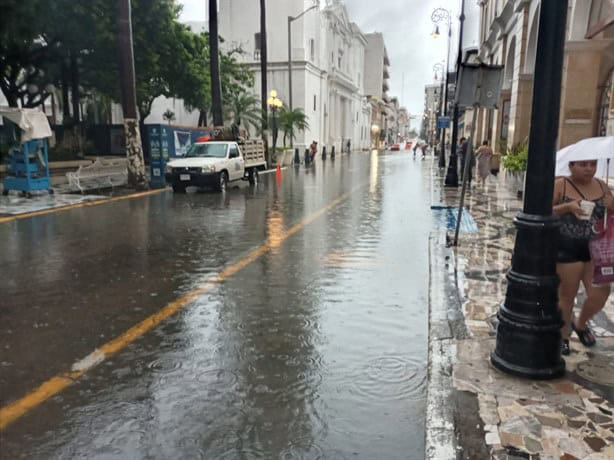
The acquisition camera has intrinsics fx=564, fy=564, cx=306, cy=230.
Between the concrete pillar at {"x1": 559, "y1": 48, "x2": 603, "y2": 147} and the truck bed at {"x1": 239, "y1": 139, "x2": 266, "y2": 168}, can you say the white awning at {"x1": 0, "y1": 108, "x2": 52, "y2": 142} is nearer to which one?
the truck bed at {"x1": 239, "y1": 139, "x2": 266, "y2": 168}

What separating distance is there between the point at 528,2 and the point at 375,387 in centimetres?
1923

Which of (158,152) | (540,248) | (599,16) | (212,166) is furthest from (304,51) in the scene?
(540,248)

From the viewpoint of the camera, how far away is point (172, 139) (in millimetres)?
22891

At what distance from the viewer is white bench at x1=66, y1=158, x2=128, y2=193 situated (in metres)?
18.4

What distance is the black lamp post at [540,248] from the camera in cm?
390

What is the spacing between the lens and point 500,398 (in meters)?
3.78

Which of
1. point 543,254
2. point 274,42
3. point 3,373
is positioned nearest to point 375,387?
point 543,254

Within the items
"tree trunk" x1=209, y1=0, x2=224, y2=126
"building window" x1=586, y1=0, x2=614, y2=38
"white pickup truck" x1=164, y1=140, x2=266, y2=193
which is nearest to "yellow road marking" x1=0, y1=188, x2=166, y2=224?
"white pickup truck" x1=164, y1=140, x2=266, y2=193

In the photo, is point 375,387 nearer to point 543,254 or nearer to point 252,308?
point 543,254

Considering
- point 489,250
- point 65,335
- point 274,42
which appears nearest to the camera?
A: point 65,335

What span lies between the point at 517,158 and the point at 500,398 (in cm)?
1477

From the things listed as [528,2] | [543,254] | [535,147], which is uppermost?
[528,2]

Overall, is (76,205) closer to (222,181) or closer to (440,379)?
(222,181)

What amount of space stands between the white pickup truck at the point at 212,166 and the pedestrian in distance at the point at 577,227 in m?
14.6
